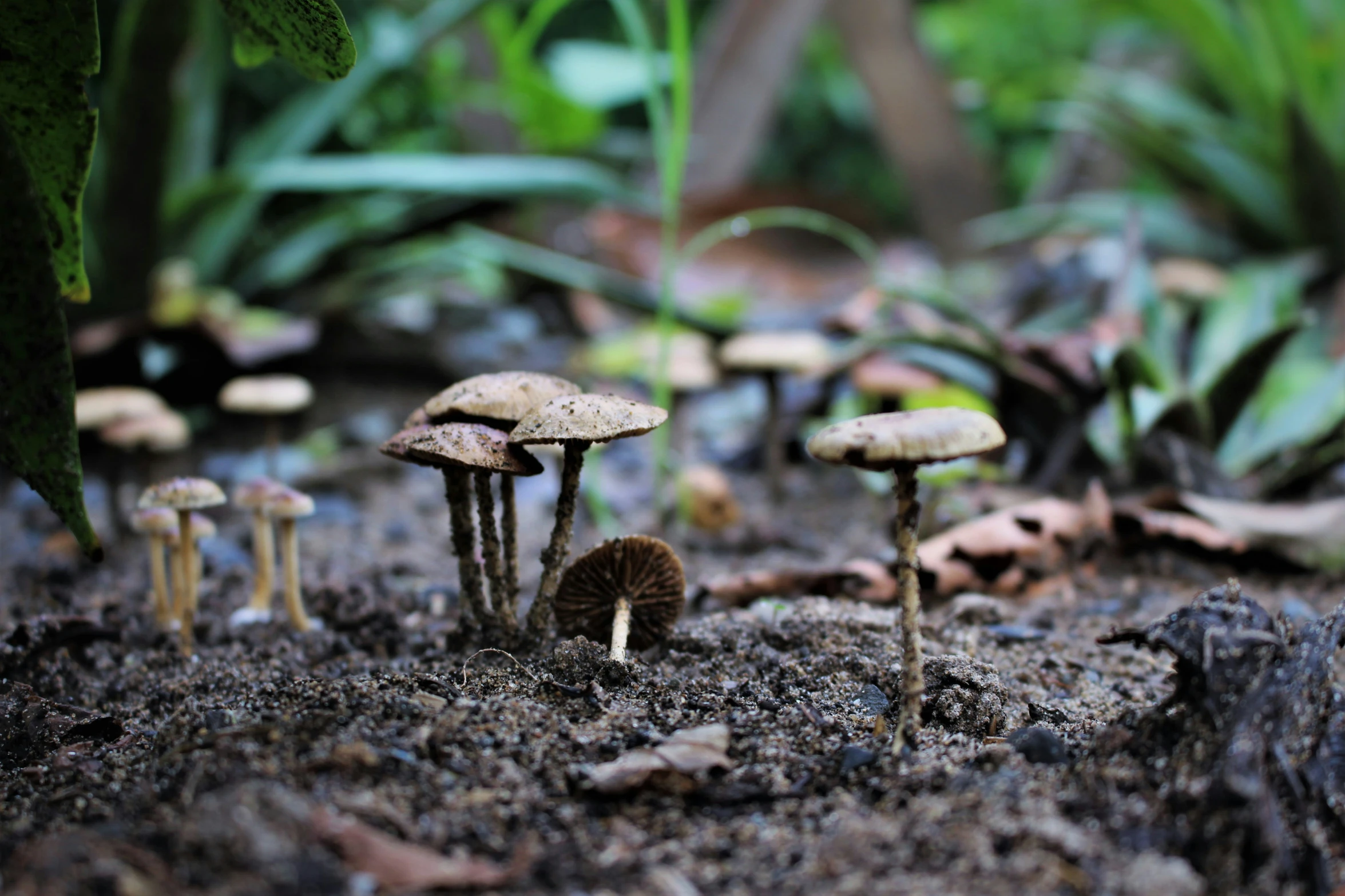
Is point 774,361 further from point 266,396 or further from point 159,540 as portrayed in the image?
point 159,540

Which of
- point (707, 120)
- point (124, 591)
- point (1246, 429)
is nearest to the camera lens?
point (124, 591)

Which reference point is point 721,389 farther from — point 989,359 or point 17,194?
point 17,194

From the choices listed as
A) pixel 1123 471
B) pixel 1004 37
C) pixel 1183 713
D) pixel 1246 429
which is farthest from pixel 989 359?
pixel 1004 37

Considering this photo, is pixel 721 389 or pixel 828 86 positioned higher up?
pixel 828 86

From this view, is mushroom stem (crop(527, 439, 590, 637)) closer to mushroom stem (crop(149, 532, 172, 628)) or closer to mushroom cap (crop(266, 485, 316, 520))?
mushroom cap (crop(266, 485, 316, 520))

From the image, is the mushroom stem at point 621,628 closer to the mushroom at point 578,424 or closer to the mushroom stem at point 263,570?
the mushroom at point 578,424

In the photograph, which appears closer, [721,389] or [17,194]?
[17,194]

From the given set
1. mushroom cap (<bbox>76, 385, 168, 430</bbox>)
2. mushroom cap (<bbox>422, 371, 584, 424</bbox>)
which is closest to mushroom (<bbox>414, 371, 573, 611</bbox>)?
mushroom cap (<bbox>422, 371, 584, 424</bbox>)

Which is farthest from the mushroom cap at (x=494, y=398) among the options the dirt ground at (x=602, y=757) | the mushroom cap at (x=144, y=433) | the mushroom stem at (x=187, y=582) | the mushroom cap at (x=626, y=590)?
the mushroom cap at (x=144, y=433)
